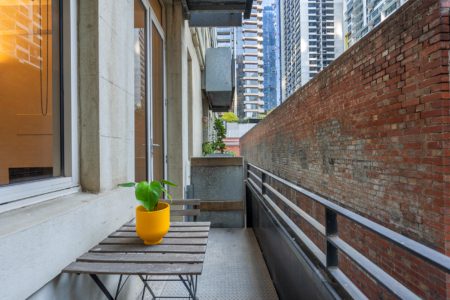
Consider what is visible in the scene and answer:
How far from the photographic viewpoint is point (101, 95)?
1670mm

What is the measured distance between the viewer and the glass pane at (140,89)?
2725 millimetres

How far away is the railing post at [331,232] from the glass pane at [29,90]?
1.45m

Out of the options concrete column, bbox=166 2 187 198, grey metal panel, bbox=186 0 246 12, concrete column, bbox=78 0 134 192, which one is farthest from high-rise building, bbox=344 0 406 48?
concrete column, bbox=78 0 134 192

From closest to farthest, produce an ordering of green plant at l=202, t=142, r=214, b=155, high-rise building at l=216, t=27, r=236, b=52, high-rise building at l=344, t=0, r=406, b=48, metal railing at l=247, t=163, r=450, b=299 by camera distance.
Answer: metal railing at l=247, t=163, r=450, b=299, green plant at l=202, t=142, r=214, b=155, high-rise building at l=344, t=0, r=406, b=48, high-rise building at l=216, t=27, r=236, b=52

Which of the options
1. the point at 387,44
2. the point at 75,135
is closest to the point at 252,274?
the point at 75,135

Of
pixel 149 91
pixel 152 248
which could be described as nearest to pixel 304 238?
pixel 152 248

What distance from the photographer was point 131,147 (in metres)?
2.23

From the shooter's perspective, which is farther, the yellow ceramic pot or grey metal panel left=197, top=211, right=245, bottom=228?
grey metal panel left=197, top=211, right=245, bottom=228

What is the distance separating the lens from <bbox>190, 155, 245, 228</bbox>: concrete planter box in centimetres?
526

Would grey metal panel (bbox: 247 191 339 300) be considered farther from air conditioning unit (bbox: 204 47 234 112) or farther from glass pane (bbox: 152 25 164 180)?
air conditioning unit (bbox: 204 47 234 112)

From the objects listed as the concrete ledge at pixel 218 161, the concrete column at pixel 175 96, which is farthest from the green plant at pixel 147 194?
the concrete ledge at pixel 218 161

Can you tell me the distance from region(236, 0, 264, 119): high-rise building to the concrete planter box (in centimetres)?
6317

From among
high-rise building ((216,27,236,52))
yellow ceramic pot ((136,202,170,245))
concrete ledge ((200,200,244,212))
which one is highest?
high-rise building ((216,27,236,52))

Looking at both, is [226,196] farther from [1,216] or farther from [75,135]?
[1,216]
